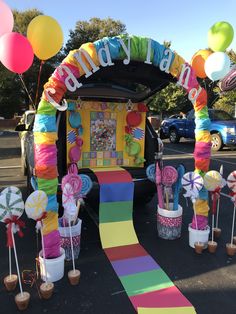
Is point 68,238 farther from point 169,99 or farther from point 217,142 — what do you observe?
point 169,99

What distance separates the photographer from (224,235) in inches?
171

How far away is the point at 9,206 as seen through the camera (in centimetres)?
280

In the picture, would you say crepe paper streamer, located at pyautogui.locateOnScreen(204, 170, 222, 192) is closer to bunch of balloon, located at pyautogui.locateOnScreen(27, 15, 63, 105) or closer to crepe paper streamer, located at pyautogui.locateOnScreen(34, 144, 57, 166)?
crepe paper streamer, located at pyautogui.locateOnScreen(34, 144, 57, 166)

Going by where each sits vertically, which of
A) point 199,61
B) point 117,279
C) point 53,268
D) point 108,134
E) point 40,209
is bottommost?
point 117,279

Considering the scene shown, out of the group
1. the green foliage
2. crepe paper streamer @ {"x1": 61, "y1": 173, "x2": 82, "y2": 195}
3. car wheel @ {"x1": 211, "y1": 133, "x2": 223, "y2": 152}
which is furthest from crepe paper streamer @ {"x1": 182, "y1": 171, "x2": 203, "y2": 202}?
the green foliage

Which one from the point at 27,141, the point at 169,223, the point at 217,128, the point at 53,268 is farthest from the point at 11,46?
the point at 217,128

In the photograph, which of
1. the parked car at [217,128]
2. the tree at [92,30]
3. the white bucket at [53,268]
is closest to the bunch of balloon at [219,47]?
the white bucket at [53,268]

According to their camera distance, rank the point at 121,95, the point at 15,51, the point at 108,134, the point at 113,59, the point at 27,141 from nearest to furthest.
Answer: the point at 15,51, the point at 113,59, the point at 121,95, the point at 108,134, the point at 27,141

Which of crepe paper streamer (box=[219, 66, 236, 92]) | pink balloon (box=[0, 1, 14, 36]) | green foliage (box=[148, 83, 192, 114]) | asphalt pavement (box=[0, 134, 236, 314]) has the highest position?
green foliage (box=[148, 83, 192, 114])

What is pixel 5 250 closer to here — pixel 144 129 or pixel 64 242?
pixel 64 242

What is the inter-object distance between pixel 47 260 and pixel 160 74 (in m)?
2.72

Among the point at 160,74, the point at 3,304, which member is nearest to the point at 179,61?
the point at 160,74

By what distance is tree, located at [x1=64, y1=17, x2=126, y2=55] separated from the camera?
3631 centimetres

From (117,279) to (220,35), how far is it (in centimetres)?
300
